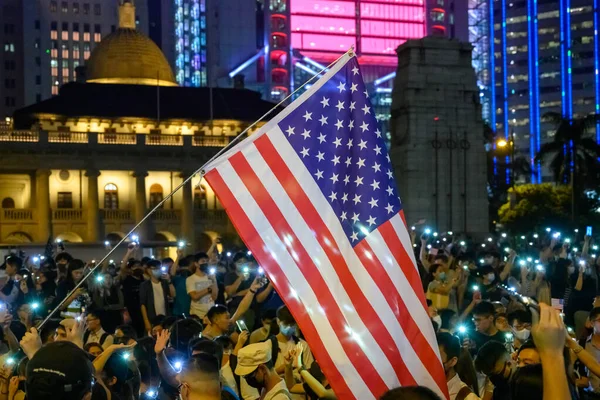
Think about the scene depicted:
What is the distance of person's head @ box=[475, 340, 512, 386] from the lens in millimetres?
6707

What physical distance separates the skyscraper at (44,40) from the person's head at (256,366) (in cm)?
11968

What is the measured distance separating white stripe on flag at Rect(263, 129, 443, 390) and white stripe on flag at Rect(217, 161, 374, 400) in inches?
8.7

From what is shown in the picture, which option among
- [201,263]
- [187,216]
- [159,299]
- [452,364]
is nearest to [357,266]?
[452,364]

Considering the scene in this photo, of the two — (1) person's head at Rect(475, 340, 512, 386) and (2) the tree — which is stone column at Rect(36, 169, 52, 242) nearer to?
(2) the tree

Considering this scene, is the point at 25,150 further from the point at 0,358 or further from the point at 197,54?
the point at 197,54

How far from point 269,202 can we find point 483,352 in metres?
2.00

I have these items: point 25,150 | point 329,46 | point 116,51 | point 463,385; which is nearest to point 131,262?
point 463,385

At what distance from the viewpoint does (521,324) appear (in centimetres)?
874

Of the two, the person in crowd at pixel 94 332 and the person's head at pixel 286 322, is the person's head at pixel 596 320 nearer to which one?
the person's head at pixel 286 322

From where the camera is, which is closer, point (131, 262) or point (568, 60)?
point (131, 262)

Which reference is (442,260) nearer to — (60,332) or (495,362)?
(60,332)

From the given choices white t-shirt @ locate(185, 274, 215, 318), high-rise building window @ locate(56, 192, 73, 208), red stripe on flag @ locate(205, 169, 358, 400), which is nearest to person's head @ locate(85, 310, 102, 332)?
white t-shirt @ locate(185, 274, 215, 318)

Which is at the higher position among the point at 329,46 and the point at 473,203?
the point at 329,46

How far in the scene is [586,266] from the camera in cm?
1515
